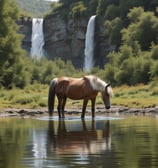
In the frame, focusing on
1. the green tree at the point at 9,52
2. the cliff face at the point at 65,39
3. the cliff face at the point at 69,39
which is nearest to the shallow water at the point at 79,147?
the green tree at the point at 9,52

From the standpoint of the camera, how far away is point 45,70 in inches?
3688

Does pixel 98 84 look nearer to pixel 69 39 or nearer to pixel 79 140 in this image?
pixel 79 140

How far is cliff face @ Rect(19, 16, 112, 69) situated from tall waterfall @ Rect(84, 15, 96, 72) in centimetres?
103

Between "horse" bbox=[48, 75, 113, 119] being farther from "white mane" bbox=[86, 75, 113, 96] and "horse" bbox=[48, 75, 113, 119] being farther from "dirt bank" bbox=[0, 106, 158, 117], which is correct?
"dirt bank" bbox=[0, 106, 158, 117]

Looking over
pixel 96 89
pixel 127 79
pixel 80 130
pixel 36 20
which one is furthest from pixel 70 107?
pixel 36 20

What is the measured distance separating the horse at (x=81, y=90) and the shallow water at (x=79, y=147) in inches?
295

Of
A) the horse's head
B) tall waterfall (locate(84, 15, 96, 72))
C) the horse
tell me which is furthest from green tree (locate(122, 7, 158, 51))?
the horse's head

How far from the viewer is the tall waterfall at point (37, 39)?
415ft

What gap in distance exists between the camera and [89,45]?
111 meters

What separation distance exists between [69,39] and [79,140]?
106036 mm

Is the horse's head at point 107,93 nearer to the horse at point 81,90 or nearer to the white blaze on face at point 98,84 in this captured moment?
the horse at point 81,90

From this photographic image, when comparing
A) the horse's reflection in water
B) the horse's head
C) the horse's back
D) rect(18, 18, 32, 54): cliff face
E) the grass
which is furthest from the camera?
rect(18, 18, 32, 54): cliff face

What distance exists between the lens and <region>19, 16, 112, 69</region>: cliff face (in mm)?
113562

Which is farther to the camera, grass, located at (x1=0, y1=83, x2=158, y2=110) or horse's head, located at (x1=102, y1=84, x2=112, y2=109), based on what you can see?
grass, located at (x1=0, y1=83, x2=158, y2=110)
